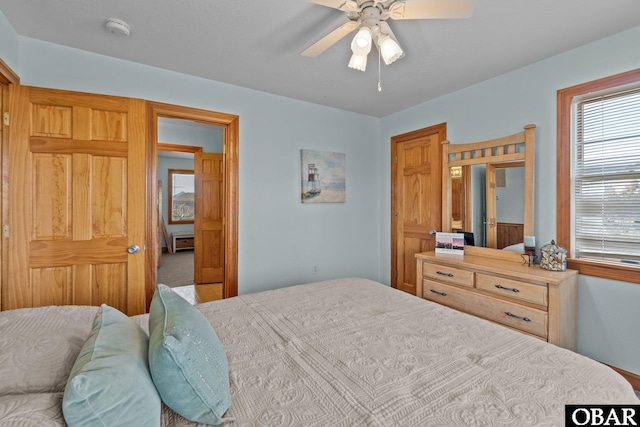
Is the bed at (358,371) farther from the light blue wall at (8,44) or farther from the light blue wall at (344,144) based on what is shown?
the light blue wall at (8,44)

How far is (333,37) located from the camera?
5.57ft

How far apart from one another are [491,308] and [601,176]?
1.30 m

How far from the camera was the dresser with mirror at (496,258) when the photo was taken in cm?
210

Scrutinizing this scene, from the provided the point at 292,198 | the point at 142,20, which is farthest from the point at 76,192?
the point at 292,198

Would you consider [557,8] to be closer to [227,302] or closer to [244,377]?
[244,377]

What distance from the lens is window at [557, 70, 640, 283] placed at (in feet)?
6.79

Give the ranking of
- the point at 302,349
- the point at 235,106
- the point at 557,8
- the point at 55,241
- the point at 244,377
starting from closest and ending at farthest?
the point at 244,377 → the point at 302,349 → the point at 557,8 → the point at 55,241 → the point at 235,106

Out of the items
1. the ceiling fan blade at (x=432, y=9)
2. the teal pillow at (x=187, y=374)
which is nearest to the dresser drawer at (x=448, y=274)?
the ceiling fan blade at (x=432, y=9)

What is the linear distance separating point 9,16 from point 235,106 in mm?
1640

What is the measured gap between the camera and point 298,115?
3.46 meters

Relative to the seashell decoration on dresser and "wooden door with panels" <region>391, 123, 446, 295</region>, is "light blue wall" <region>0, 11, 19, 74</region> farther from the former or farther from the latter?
the seashell decoration on dresser

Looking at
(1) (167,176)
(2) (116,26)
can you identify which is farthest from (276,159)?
(1) (167,176)

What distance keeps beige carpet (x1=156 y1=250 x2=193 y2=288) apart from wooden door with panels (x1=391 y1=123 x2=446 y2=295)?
3.42 m

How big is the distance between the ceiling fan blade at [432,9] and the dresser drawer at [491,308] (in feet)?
6.64
